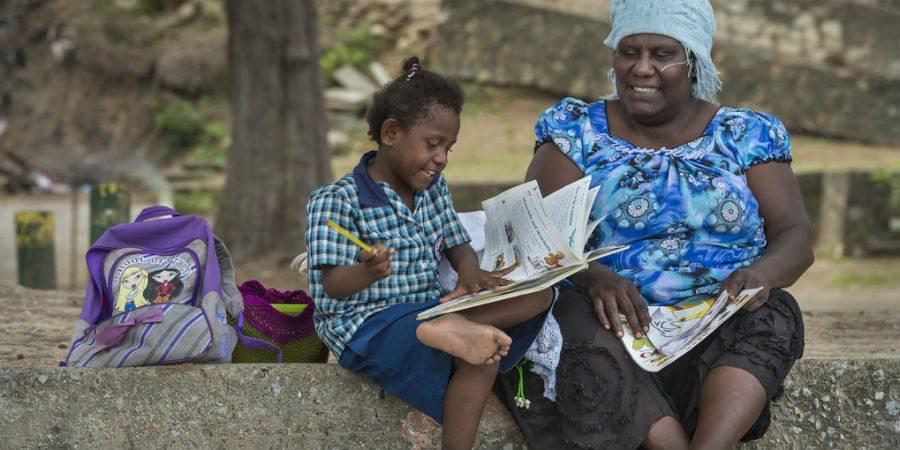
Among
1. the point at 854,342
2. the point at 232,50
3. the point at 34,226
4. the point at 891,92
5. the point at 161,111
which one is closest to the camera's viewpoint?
the point at 854,342

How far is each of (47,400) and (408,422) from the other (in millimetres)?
1168

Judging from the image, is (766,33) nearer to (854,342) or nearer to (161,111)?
(161,111)

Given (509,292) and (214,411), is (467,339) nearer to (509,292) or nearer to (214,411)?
(509,292)

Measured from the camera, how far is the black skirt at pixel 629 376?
10.4 ft

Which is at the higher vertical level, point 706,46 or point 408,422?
point 706,46

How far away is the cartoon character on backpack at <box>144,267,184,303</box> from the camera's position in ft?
11.3

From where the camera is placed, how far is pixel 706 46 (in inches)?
139

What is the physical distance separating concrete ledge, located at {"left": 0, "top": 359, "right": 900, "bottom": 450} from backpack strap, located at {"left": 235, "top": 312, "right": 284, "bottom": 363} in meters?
0.13

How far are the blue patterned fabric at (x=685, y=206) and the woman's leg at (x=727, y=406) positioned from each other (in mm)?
341

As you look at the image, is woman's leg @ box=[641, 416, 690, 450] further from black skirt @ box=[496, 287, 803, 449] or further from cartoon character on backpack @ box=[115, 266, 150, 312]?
cartoon character on backpack @ box=[115, 266, 150, 312]

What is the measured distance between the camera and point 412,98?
10.8 feet

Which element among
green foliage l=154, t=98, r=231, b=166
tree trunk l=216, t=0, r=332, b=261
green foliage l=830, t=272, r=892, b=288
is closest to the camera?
tree trunk l=216, t=0, r=332, b=261

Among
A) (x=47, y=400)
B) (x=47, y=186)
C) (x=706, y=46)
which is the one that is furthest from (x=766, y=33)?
(x=47, y=400)

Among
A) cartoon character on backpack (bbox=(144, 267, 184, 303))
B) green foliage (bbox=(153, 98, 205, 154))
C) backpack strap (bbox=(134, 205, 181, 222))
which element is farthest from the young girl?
green foliage (bbox=(153, 98, 205, 154))
